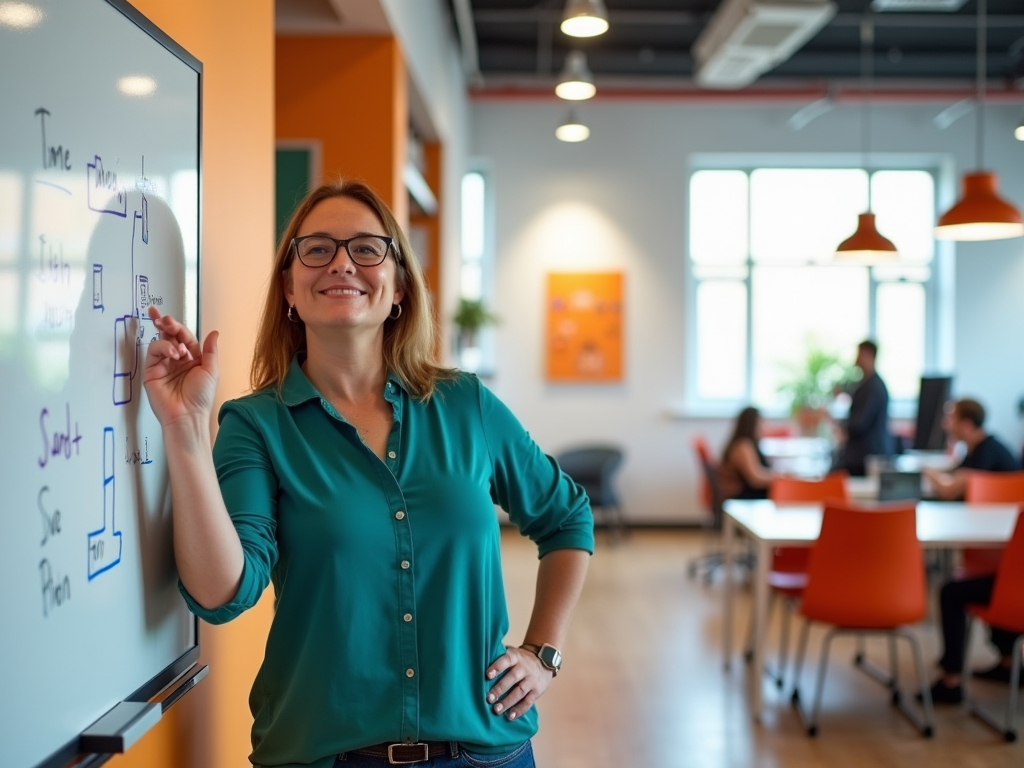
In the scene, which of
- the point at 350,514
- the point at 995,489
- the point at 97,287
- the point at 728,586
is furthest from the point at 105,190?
the point at 995,489

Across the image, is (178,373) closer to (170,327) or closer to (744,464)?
(170,327)

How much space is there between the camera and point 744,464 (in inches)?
279

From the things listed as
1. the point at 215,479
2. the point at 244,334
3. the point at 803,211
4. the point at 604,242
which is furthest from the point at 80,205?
the point at 803,211

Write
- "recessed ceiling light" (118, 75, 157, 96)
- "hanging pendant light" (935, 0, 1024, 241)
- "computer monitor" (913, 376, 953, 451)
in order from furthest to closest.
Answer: "computer monitor" (913, 376, 953, 451) → "hanging pendant light" (935, 0, 1024, 241) → "recessed ceiling light" (118, 75, 157, 96)

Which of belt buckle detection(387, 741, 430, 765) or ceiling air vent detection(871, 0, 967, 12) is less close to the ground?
ceiling air vent detection(871, 0, 967, 12)

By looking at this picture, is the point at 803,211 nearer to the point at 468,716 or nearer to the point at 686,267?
the point at 686,267

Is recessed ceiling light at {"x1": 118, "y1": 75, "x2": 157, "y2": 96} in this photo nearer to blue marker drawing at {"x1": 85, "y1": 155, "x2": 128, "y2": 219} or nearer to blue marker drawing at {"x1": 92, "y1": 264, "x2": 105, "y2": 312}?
blue marker drawing at {"x1": 85, "y1": 155, "x2": 128, "y2": 219}

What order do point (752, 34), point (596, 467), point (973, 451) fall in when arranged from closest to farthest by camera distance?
point (973, 451) → point (752, 34) → point (596, 467)

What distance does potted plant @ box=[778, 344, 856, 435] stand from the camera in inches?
365

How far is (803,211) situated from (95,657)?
378 inches

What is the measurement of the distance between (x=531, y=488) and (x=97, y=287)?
2.70 ft

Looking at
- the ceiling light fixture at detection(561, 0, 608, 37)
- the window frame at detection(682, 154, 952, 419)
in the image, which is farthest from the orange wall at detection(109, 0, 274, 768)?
the window frame at detection(682, 154, 952, 419)

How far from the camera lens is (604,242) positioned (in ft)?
32.4

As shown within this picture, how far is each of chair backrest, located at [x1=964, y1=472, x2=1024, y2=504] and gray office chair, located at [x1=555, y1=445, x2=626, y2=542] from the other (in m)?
3.65
